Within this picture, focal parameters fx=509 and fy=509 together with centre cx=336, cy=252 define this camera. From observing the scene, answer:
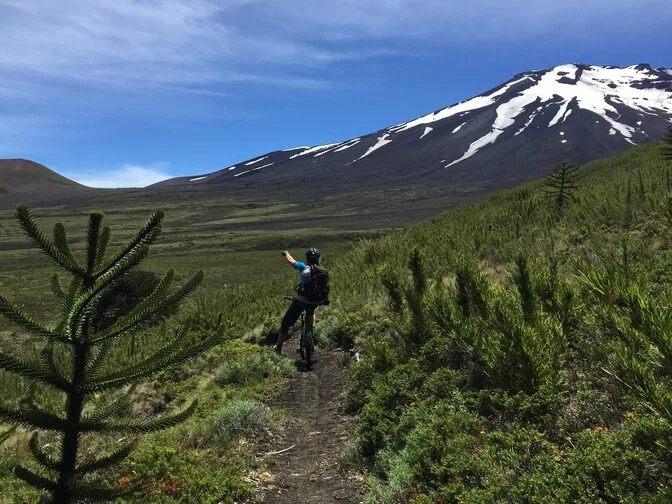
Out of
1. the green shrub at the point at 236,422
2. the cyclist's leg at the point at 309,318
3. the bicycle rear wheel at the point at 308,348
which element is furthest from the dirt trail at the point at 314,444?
the cyclist's leg at the point at 309,318

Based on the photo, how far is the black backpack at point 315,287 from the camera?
28.9 ft

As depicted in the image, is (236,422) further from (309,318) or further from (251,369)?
(309,318)

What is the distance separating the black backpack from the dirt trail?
1.13 m

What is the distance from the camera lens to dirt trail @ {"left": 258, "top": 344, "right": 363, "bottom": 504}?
15.6 feet

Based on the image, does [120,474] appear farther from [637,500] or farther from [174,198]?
[174,198]

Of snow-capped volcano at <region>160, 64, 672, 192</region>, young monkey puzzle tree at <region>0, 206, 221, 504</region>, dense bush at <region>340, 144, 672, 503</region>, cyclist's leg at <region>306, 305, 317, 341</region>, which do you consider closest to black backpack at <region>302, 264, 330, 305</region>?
cyclist's leg at <region>306, 305, 317, 341</region>

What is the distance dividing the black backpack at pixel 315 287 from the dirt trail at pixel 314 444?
44.3 inches

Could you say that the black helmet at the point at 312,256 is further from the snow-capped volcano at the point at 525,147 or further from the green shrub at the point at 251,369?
the snow-capped volcano at the point at 525,147

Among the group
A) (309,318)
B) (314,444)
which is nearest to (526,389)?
(314,444)

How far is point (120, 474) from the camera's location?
464 centimetres

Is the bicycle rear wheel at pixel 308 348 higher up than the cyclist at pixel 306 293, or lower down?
lower down

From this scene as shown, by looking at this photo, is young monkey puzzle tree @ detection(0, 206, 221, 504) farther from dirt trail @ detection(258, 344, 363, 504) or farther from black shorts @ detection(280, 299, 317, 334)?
black shorts @ detection(280, 299, 317, 334)

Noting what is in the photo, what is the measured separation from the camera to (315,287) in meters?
8.79

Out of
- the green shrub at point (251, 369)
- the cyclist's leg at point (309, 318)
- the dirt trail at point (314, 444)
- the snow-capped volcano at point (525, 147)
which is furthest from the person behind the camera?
the snow-capped volcano at point (525, 147)
